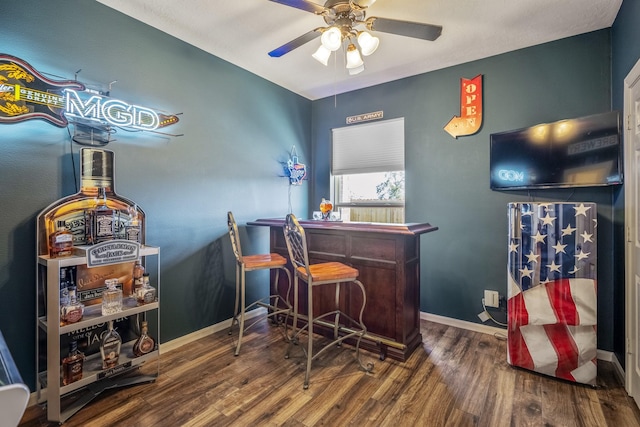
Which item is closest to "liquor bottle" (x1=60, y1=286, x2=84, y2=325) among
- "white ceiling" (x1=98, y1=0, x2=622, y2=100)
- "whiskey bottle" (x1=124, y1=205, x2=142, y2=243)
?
"whiskey bottle" (x1=124, y1=205, x2=142, y2=243)

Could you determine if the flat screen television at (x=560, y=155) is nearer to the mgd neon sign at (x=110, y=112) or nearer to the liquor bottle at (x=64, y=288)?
the mgd neon sign at (x=110, y=112)

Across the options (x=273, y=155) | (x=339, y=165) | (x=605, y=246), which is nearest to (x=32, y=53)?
(x=273, y=155)

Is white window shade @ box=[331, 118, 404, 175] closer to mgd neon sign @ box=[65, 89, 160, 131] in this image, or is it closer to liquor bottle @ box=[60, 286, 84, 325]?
mgd neon sign @ box=[65, 89, 160, 131]

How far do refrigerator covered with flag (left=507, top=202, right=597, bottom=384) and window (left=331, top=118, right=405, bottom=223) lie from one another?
142 centimetres

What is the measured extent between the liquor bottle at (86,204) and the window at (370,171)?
8.37 ft

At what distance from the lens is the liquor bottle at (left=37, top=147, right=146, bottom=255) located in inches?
74.0

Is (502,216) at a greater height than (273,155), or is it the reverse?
(273,155)

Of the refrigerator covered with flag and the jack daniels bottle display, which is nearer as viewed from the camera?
the jack daniels bottle display

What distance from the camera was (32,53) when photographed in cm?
190

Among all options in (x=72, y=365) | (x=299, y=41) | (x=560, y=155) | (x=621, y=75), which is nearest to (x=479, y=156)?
(x=560, y=155)

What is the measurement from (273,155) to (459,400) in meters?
2.94

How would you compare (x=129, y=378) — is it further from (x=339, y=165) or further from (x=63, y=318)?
(x=339, y=165)

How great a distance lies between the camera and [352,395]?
1968mm

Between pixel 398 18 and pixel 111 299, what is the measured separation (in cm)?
289
